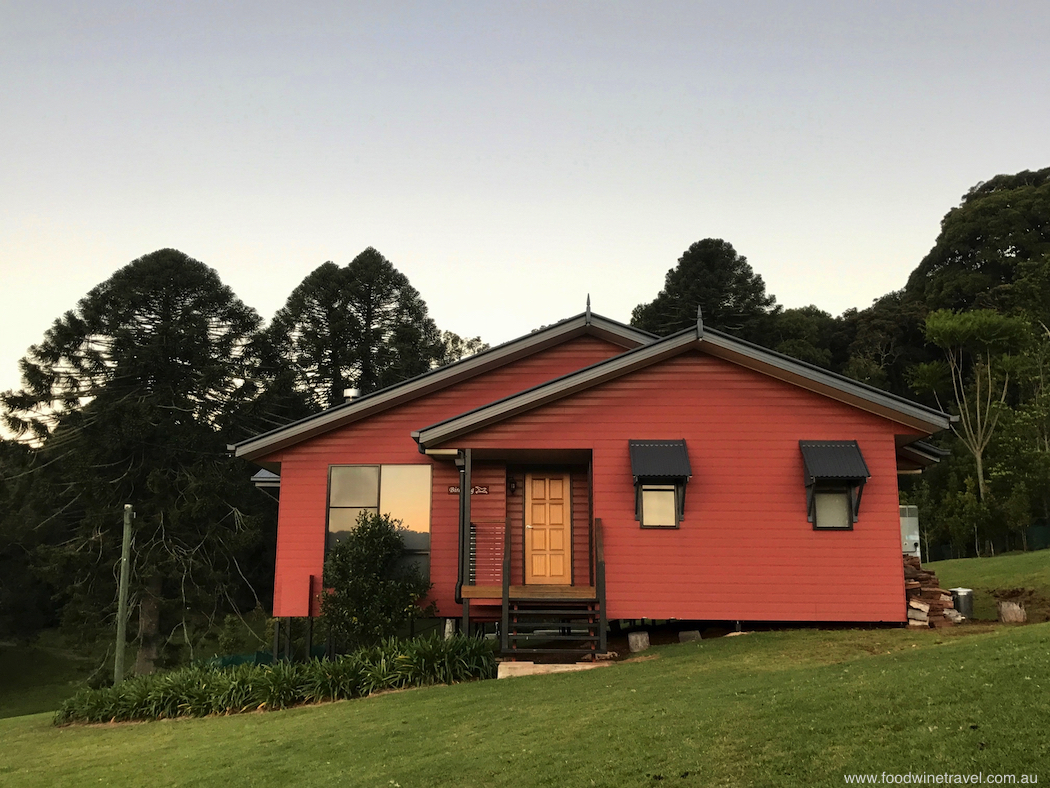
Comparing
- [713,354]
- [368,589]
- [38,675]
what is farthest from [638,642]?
[38,675]

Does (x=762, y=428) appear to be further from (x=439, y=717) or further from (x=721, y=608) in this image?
(x=439, y=717)

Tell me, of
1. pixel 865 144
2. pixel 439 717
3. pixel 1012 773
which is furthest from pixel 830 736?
pixel 865 144

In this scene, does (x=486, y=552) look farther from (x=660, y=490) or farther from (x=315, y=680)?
(x=315, y=680)

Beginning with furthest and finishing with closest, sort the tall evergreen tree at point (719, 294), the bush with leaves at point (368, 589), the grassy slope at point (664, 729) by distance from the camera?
the tall evergreen tree at point (719, 294) → the bush with leaves at point (368, 589) → the grassy slope at point (664, 729)

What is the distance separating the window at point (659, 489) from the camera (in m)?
14.3

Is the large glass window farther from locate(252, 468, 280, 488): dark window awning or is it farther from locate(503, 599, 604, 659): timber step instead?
locate(503, 599, 604, 659): timber step

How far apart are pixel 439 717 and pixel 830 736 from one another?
4.84 meters

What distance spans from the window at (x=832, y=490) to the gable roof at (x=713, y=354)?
3.03ft

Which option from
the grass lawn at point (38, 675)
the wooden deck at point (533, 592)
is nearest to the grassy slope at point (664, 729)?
the wooden deck at point (533, 592)

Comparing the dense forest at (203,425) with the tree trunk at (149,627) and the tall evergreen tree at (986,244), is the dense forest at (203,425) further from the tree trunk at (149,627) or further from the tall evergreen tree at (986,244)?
the tall evergreen tree at (986,244)

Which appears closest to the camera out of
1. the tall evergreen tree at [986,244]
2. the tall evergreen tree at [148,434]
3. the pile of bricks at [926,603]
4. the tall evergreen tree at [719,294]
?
the pile of bricks at [926,603]

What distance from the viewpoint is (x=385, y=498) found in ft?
54.1

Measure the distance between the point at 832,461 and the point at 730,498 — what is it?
1756 millimetres

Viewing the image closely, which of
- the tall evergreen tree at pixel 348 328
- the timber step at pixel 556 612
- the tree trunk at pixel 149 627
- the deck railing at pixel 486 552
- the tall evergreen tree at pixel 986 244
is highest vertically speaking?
the tall evergreen tree at pixel 986 244
